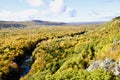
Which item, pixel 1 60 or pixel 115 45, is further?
pixel 1 60

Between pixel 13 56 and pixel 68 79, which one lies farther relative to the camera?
pixel 13 56

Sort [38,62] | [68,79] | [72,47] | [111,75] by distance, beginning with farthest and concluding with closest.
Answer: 1. [72,47]
2. [38,62]
3. [68,79]
4. [111,75]

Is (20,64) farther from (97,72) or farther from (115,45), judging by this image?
(97,72)

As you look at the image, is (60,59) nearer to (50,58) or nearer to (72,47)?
(50,58)

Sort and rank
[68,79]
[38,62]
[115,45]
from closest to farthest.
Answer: [68,79] → [115,45] → [38,62]

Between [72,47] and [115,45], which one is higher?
[115,45]

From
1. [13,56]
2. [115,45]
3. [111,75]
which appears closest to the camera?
[111,75]

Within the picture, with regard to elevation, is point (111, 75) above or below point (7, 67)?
above

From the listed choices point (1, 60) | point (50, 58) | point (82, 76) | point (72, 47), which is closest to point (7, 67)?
point (1, 60)

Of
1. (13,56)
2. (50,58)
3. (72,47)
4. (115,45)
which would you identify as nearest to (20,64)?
(13,56)
